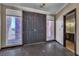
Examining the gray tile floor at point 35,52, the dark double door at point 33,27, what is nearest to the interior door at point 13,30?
the dark double door at point 33,27

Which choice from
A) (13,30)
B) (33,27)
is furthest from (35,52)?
(33,27)

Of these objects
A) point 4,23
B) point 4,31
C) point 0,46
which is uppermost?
point 4,23

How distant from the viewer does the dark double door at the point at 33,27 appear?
6.70 meters

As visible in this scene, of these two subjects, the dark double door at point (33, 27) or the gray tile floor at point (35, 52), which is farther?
the dark double door at point (33, 27)

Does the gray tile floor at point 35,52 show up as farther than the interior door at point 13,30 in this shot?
No

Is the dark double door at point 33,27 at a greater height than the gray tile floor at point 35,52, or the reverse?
the dark double door at point 33,27

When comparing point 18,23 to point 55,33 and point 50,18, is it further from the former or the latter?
point 55,33

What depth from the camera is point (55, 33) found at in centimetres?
853

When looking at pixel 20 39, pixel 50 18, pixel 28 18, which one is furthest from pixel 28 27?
pixel 50 18

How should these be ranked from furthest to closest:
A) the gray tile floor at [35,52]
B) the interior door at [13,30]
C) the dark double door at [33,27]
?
the dark double door at [33,27] < the interior door at [13,30] < the gray tile floor at [35,52]

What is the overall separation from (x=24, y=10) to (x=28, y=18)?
60 centimetres

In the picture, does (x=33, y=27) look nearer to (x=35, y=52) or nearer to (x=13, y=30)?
(x=13, y=30)

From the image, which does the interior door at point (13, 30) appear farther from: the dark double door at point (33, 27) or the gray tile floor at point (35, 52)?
the gray tile floor at point (35, 52)

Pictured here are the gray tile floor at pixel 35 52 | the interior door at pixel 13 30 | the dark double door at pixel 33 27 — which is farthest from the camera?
the dark double door at pixel 33 27
